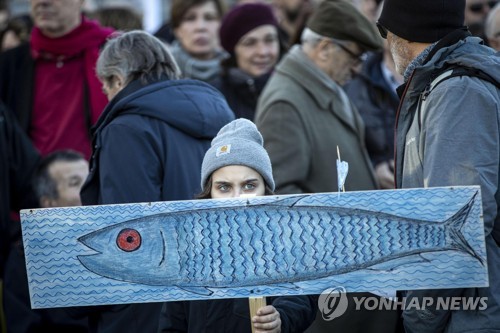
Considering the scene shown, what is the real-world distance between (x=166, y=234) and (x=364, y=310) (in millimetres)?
1142

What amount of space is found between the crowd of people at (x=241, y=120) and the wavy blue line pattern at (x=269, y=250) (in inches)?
4.9

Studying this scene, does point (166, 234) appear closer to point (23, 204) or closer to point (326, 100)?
point (326, 100)

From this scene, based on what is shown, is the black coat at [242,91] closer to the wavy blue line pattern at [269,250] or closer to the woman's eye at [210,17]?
the woman's eye at [210,17]

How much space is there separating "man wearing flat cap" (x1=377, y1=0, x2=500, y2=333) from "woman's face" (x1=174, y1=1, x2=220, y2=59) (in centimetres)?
324

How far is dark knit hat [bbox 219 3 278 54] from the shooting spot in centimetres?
616

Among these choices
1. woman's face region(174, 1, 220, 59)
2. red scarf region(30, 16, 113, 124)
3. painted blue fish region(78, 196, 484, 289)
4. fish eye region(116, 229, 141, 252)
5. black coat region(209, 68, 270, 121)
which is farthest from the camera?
woman's face region(174, 1, 220, 59)

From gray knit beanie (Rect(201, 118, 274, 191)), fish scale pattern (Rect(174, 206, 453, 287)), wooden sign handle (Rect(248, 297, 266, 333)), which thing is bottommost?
wooden sign handle (Rect(248, 297, 266, 333))

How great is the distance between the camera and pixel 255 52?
20.5ft

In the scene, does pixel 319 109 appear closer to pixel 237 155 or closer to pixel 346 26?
pixel 346 26

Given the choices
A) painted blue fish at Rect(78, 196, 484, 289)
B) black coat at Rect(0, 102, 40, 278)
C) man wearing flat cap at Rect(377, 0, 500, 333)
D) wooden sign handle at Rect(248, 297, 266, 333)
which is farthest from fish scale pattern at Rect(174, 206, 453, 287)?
black coat at Rect(0, 102, 40, 278)

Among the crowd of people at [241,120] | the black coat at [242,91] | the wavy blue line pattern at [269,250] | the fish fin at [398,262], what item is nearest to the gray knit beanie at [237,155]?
the crowd of people at [241,120]

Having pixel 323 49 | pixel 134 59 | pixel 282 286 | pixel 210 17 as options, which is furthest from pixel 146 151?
pixel 210 17

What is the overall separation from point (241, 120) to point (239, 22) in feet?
8.04

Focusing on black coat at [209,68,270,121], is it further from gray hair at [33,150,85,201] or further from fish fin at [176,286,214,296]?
fish fin at [176,286,214,296]
